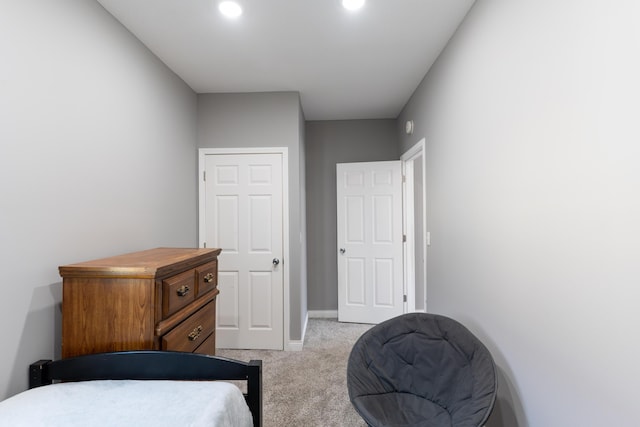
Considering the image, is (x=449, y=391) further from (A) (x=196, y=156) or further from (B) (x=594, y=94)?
(A) (x=196, y=156)

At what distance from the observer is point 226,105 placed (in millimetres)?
2938

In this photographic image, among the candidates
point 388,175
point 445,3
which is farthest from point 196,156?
point 445,3

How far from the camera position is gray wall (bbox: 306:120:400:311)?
389 centimetres

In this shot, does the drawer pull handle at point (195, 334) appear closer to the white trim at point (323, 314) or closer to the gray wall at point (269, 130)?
the gray wall at point (269, 130)

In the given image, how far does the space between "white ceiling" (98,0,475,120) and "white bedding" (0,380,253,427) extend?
2015 millimetres

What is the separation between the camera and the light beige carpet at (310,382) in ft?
6.34

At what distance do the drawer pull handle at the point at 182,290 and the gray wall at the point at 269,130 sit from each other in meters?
1.48

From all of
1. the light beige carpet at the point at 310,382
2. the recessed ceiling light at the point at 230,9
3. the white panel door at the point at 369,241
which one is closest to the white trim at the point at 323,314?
the white panel door at the point at 369,241

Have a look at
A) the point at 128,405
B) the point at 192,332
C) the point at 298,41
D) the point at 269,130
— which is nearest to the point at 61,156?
the point at 192,332

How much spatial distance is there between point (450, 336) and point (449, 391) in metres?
0.27

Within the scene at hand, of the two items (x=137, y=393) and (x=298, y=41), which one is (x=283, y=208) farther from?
(x=137, y=393)

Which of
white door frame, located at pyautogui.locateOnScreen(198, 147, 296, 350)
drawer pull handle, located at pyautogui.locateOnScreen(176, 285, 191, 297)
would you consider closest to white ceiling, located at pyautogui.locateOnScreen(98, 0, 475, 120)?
white door frame, located at pyautogui.locateOnScreen(198, 147, 296, 350)

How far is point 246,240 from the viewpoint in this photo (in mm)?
2955

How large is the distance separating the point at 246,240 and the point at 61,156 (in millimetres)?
1719
